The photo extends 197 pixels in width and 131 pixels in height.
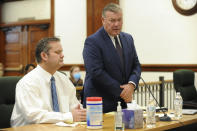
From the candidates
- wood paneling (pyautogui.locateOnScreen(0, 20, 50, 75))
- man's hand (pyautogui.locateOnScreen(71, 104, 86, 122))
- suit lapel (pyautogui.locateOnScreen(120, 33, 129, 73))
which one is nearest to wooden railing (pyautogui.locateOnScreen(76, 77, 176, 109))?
suit lapel (pyautogui.locateOnScreen(120, 33, 129, 73))

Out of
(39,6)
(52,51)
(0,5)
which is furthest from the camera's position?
(0,5)

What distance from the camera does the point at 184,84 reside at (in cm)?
584

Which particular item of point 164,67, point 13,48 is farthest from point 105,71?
point 13,48

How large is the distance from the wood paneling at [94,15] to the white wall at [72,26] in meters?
0.23

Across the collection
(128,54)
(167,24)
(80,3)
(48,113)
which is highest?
(80,3)

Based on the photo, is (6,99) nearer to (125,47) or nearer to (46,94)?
(46,94)

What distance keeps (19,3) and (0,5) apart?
68cm

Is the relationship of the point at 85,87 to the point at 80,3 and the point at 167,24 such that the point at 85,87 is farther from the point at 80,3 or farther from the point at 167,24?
the point at 80,3

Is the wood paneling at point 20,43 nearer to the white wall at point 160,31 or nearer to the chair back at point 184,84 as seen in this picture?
the white wall at point 160,31

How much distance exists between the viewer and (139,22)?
7.89 meters

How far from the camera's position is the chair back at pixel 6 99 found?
2.82m

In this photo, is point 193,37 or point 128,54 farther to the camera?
point 193,37

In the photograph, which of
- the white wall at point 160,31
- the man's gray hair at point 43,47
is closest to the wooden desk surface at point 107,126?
the man's gray hair at point 43,47

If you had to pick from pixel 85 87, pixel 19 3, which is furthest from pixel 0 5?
pixel 85 87
